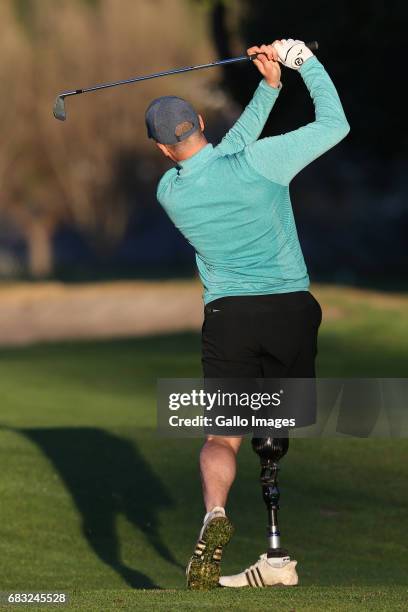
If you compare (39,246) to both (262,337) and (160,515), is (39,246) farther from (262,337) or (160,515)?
(262,337)

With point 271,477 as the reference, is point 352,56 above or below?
above

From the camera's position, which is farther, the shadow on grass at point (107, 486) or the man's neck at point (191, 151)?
the shadow on grass at point (107, 486)

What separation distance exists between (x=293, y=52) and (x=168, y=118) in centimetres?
64

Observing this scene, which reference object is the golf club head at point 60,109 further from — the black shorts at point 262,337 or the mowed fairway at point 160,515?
the mowed fairway at point 160,515

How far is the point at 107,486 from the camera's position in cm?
1068

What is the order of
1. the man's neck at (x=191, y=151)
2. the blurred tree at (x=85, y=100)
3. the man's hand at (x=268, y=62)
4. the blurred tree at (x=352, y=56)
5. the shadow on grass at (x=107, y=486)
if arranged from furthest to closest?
the blurred tree at (x=85, y=100) → the blurred tree at (x=352, y=56) → the shadow on grass at (x=107, y=486) → the man's hand at (x=268, y=62) → the man's neck at (x=191, y=151)

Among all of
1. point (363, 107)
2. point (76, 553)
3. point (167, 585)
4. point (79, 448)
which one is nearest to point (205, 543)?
point (167, 585)

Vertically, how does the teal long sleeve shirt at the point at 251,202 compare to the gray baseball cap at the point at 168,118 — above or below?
below

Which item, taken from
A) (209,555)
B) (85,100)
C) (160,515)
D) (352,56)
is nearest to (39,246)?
(85,100)

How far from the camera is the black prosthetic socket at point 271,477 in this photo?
20.9ft

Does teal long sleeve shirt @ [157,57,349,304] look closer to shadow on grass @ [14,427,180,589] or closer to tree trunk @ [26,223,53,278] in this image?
shadow on grass @ [14,427,180,589]

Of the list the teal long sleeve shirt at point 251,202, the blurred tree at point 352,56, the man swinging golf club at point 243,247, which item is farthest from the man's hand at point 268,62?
the blurred tree at point 352,56

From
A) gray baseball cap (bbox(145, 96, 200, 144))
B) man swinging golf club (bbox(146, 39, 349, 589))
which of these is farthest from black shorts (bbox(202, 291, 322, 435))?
gray baseball cap (bbox(145, 96, 200, 144))

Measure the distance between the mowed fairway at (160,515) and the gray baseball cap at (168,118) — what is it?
1.93m
